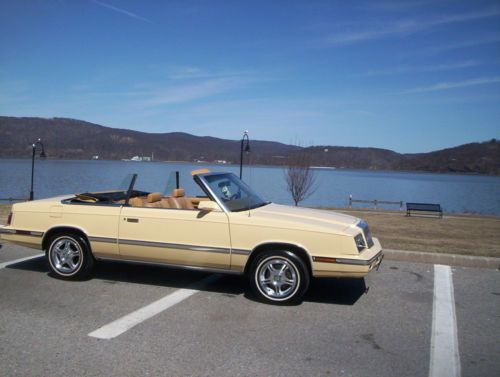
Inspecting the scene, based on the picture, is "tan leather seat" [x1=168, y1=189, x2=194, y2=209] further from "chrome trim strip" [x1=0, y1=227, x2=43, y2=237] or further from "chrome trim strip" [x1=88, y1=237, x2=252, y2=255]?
"chrome trim strip" [x1=0, y1=227, x2=43, y2=237]

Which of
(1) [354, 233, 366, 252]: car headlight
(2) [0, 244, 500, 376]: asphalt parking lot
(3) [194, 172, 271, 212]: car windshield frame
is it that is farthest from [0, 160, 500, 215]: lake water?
(1) [354, 233, 366, 252]: car headlight

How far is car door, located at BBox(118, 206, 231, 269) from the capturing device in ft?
18.4

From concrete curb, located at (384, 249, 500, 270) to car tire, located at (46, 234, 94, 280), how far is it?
4.90 m

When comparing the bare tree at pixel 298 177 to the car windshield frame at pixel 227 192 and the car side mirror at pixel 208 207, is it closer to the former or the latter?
the car windshield frame at pixel 227 192

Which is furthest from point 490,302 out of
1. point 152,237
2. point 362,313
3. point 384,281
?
point 152,237

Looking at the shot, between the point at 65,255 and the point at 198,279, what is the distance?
1835 mm

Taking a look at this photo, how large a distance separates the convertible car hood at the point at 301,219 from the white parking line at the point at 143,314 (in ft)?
4.28

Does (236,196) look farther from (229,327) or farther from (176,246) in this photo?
(229,327)

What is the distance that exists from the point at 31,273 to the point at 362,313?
15.1 ft

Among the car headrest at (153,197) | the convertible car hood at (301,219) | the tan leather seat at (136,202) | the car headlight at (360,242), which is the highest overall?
the car headrest at (153,197)

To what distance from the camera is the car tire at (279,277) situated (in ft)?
17.5

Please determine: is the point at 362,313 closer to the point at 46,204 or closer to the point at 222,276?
the point at 222,276

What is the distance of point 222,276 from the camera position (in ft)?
22.4

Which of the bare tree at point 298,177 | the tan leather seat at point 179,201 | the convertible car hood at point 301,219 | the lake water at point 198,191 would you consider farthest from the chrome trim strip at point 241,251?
the bare tree at point 298,177
